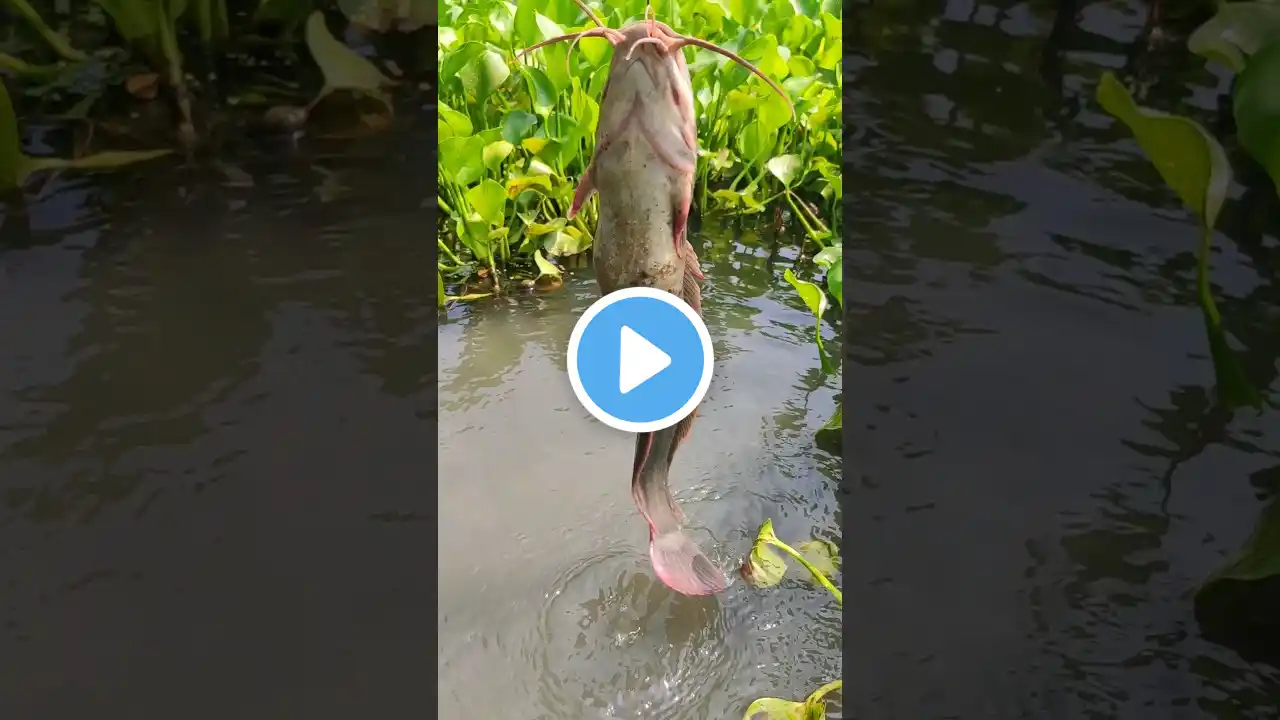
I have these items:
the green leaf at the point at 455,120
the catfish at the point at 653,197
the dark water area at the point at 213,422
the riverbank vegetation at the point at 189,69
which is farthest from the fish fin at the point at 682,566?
the green leaf at the point at 455,120

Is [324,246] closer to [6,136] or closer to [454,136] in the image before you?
[6,136]

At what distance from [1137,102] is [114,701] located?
1.38 ft

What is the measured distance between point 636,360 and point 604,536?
10 centimetres

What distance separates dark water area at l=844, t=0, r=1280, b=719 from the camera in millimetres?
289

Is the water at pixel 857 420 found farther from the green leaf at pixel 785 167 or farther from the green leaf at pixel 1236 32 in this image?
the green leaf at pixel 785 167

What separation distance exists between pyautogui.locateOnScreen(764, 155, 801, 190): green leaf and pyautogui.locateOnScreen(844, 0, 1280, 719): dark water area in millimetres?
254

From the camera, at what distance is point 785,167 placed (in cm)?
58

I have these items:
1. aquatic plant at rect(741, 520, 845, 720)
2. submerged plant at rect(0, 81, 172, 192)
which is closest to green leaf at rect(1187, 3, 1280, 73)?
aquatic plant at rect(741, 520, 845, 720)

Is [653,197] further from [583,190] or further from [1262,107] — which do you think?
[1262,107]

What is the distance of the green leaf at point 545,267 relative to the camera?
1.80 feet

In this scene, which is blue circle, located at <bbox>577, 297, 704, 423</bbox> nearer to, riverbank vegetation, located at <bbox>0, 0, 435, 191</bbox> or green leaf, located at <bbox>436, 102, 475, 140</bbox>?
riverbank vegetation, located at <bbox>0, 0, 435, 191</bbox>

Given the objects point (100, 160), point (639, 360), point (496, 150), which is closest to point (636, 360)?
point (639, 360)

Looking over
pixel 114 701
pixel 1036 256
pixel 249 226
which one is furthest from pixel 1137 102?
pixel 114 701

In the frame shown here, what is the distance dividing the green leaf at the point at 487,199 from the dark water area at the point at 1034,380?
32 cm
